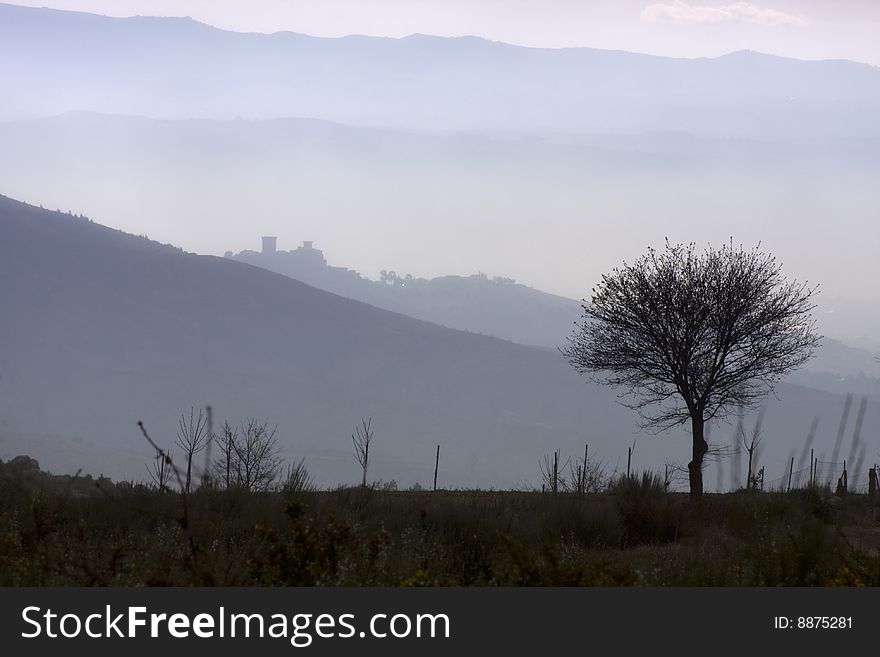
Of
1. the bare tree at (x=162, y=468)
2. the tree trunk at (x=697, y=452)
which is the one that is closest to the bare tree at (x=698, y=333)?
the tree trunk at (x=697, y=452)

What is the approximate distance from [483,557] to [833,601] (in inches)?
245

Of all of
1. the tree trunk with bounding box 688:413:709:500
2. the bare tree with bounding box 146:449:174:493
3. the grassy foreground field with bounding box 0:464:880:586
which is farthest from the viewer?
the tree trunk with bounding box 688:413:709:500

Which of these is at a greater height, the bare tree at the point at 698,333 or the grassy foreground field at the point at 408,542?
the bare tree at the point at 698,333

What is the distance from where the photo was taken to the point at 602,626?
8.13 m

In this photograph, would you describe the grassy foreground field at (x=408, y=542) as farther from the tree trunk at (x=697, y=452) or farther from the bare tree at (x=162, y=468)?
the tree trunk at (x=697, y=452)

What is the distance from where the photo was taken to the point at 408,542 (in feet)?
49.7

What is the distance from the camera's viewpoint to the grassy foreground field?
422 inches

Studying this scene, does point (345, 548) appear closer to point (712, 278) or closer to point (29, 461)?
point (712, 278)

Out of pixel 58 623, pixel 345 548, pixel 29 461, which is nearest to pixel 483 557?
pixel 345 548

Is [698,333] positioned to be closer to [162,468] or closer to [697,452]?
[697,452]

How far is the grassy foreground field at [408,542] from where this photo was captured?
35.2ft

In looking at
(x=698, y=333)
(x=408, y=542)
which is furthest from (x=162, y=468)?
(x=698, y=333)

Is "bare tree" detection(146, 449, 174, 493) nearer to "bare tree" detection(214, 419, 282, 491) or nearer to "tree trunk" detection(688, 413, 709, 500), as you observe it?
"bare tree" detection(214, 419, 282, 491)

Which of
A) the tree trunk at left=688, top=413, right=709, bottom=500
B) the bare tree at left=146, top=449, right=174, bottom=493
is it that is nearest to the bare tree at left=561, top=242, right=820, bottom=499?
the tree trunk at left=688, top=413, right=709, bottom=500
